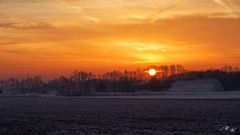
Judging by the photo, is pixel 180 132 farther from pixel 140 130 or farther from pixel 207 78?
pixel 207 78

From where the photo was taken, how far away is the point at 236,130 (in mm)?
35781

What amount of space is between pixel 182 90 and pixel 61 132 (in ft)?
489

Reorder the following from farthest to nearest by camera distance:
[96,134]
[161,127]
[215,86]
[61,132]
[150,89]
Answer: [150,89] < [215,86] < [161,127] < [61,132] < [96,134]

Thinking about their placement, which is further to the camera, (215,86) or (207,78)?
(207,78)

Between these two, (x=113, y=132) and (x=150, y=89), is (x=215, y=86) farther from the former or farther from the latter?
(x=113, y=132)

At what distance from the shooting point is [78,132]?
37000 millimetres

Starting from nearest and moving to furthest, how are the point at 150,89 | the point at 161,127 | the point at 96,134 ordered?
the point at 96,134
the point at 161,127
the point at 150,89

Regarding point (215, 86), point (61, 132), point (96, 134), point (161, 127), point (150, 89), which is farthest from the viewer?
point (150, 89)

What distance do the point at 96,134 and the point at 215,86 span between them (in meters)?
151

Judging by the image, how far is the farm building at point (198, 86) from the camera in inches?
7121

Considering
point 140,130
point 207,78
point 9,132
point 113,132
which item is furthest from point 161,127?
point 207,78

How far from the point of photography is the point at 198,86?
614 ft

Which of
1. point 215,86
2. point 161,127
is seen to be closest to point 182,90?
point 215,86

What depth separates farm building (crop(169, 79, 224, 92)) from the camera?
181 m
